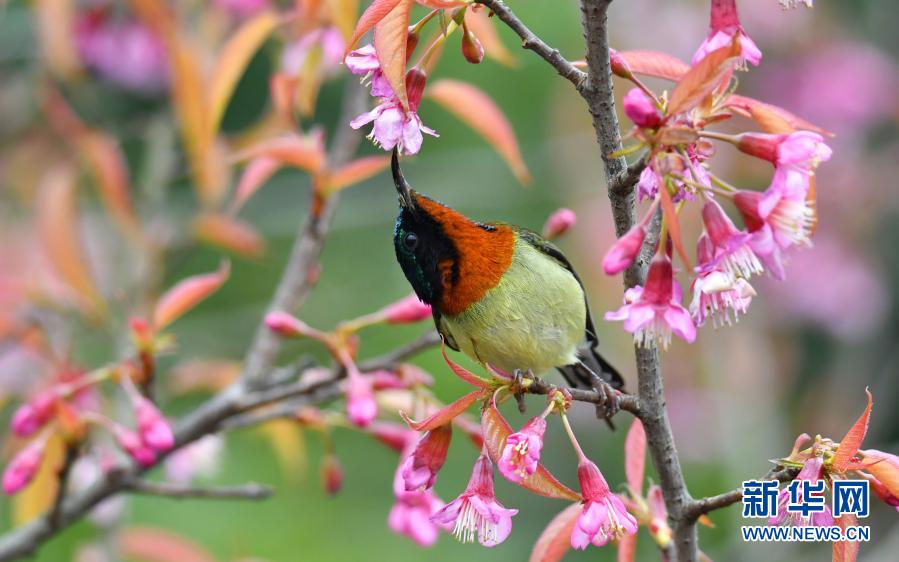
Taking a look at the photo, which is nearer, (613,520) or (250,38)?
Answer: (613,520)

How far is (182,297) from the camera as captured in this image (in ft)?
6.28

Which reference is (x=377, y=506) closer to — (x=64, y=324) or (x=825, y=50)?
(x=64, y=324)

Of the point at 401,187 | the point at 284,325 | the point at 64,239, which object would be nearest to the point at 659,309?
the point at 401,187

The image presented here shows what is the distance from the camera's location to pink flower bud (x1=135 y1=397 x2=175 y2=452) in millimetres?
1775

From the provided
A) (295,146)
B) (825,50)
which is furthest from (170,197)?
(295,146)

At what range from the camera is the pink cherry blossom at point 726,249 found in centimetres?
115

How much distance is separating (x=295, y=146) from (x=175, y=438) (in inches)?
23.7

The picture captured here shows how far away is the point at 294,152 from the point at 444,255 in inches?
14.1

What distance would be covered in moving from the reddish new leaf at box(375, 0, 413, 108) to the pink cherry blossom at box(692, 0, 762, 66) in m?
0.32

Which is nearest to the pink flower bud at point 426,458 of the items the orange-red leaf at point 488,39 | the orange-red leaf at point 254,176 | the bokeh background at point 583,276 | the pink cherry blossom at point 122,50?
the orange-red leaf at point 488,39

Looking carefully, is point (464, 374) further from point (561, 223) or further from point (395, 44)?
point (561, 223)

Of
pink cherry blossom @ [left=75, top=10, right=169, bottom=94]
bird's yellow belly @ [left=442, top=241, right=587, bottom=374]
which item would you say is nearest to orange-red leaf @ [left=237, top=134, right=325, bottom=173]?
bird's yellow belly @ [left=442, top=241, right=587, bottom=374]

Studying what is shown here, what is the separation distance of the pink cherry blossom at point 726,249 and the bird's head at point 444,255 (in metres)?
0.72

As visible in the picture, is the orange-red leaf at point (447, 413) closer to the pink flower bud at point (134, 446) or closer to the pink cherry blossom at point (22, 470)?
the pink flower bud at point (134, 446)
